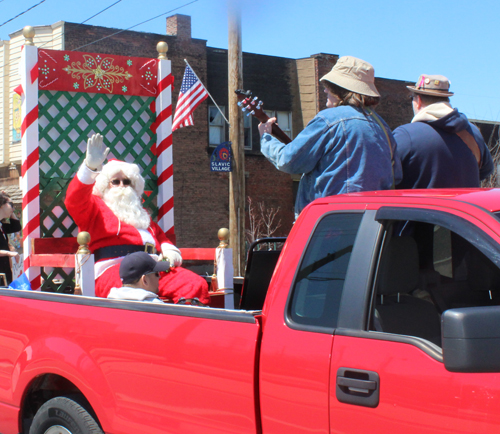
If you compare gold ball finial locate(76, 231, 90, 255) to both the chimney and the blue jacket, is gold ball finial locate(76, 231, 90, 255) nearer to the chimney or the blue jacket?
the blue jacket

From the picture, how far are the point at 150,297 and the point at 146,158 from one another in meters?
3.08

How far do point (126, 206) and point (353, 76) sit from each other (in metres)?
2.54

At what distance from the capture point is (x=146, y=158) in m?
6.50

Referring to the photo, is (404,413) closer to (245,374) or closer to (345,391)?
(345,391)

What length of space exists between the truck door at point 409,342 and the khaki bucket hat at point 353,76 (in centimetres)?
117

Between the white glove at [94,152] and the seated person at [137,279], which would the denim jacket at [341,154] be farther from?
the white glove at [94,152]

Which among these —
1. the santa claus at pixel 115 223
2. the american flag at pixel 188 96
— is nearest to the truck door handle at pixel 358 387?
the santa claus at pixel 115 223

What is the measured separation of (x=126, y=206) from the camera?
5434mm

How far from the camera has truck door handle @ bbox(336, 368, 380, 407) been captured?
2047 millimetres

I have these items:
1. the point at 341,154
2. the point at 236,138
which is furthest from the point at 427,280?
the point at 236,138

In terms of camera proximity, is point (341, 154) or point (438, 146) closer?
point (341, 154)

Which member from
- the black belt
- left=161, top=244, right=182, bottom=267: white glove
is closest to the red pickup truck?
the black belt

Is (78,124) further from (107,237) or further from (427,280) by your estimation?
Result: (427,280)

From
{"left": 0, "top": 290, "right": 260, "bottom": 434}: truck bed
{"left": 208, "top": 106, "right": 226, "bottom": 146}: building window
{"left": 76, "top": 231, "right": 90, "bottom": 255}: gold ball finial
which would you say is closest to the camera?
{"left": 0, "top": 290, "right": 260, "bottom": 434}: truck bed
